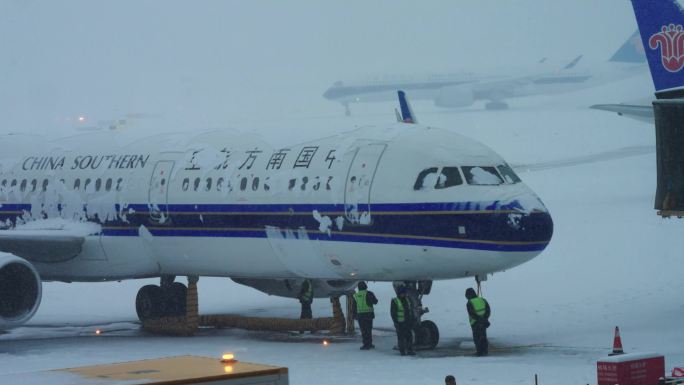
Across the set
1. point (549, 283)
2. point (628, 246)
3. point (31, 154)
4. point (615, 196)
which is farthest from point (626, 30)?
point (31, 154)

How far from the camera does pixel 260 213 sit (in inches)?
782

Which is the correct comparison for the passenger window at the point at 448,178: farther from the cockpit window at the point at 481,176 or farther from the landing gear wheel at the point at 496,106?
the landing gear wheel at the point at 496,106

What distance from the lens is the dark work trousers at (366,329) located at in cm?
1878

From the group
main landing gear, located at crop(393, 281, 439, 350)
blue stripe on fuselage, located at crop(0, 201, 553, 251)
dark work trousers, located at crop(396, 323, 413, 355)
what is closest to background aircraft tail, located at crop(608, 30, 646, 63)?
blue stripe on fuselage, located at crop(0, 201, 553, 251)

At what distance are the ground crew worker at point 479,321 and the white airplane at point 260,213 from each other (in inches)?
17.2

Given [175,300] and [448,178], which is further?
[175,300]

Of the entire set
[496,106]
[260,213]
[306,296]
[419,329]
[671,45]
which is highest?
[496,106]

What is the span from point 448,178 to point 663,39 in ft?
16.2

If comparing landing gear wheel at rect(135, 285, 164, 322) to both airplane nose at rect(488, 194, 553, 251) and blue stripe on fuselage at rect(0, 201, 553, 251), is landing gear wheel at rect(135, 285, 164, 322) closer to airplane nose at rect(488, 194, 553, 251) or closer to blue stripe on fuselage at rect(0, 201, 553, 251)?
blue stripe on fuselage at rect(0, 201, 553, 251)

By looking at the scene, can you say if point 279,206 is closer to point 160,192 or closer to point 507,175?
point 160,192

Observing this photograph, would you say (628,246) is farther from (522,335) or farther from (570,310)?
Answer: (522,335)

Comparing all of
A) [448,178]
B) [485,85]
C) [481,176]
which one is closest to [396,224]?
[448,178]

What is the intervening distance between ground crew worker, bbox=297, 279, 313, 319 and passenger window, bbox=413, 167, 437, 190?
13.5ft

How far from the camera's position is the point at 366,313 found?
62.0 feet
